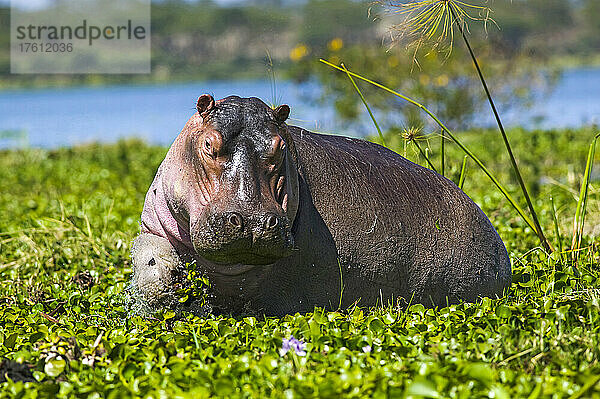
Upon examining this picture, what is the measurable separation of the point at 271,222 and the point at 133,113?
85.0ft

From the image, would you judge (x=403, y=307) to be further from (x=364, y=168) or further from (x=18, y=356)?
(x=18, y=356)

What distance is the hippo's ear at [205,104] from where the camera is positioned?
119 inches

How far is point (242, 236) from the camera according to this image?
108 inches

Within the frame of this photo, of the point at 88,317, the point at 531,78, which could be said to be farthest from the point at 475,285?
the point at 531,78

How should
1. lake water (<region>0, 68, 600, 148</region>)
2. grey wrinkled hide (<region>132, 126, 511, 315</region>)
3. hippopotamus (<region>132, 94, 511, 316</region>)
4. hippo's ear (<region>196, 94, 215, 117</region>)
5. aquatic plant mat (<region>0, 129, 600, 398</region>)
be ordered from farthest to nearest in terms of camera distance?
lake water (<region>0, 68, 600, 148</region>) → grey wrinkled hide (<region>132, 126, 511, 315</region>) → hippo's ear (<region>196, 94, 215, 117</region>) → hippopotamus (<region>132, 94, 511, 316</region>) → aquatic plant mat (<region>0, 129, 600, 398</region>)

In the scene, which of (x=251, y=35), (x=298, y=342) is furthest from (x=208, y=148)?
(x=251, y=35)

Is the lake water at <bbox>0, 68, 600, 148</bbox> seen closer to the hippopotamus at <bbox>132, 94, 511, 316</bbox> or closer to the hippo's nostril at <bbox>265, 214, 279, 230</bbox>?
the hippopotamus at <bbox>132, 94, 511, 316</bbox>

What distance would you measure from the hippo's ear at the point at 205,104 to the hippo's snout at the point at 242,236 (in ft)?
1.54

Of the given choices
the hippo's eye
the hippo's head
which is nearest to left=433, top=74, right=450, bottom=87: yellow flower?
the hippo's head

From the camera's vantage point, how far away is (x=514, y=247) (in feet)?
15.9

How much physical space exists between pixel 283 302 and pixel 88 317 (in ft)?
3.09

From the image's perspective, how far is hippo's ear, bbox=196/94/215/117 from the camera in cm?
302

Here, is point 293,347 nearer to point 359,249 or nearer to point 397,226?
point 359,249

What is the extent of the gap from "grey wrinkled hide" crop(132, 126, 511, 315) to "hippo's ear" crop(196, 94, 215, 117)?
1.78 ft
